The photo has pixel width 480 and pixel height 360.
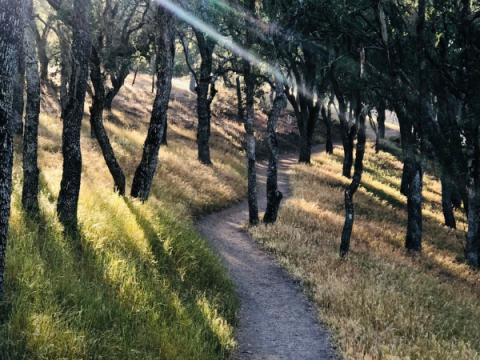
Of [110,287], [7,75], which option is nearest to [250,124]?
[110,287]

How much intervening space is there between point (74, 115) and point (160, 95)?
3.10 meters

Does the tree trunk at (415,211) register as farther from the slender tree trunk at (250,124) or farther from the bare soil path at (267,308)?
the bare soil path at (267,308)

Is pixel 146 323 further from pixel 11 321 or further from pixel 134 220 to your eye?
pixel 134 220

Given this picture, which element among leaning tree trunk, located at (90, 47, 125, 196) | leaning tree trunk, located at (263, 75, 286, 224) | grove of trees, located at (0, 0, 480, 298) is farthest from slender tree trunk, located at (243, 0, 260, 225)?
leaning tree trunk, located at (90, 47, 125, 196)

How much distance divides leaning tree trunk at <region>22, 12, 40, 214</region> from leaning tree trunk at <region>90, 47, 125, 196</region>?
1.94m

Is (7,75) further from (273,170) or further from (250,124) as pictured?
(273,170)

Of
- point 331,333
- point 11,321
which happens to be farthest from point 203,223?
point 11,321

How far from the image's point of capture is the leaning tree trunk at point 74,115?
21.6ft

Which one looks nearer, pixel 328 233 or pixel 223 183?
pixel 328 233

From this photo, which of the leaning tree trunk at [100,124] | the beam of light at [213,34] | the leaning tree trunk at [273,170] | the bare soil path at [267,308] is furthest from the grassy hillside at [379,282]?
the beam of light at [213,34]

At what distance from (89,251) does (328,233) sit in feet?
26.6

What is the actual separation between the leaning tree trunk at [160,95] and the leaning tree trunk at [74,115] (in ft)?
9.43

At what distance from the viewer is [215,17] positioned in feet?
53.5

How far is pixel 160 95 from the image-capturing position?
31.6 ft
